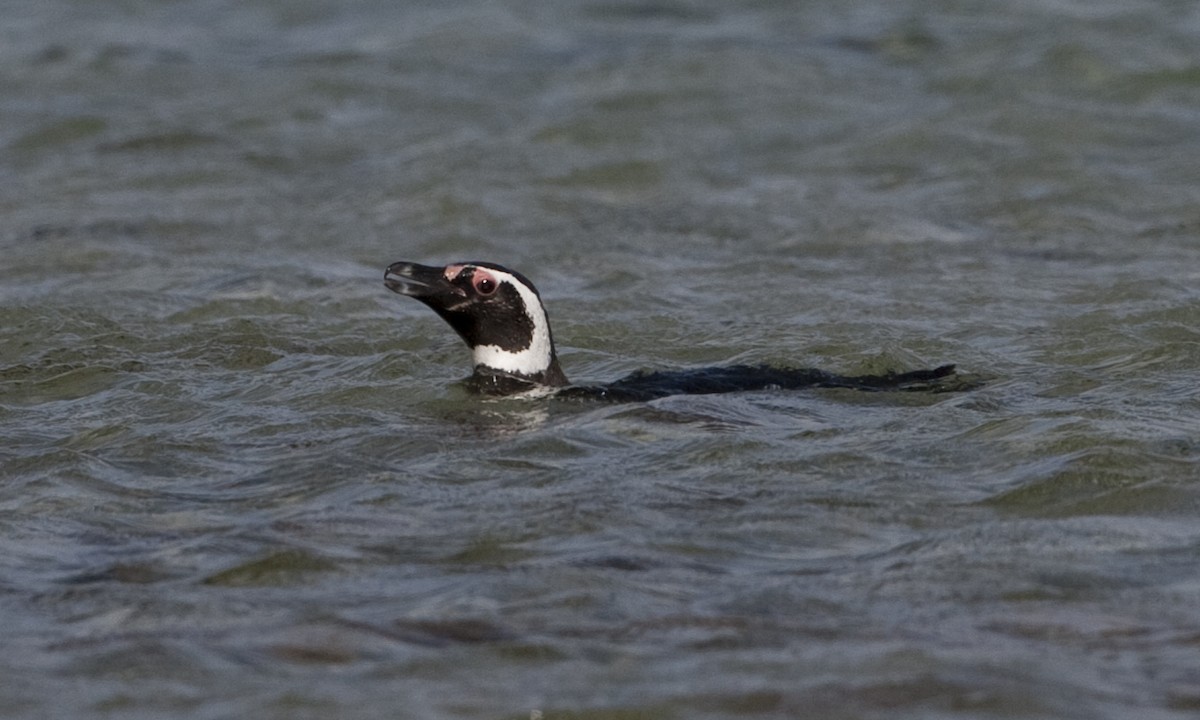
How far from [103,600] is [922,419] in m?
3.55

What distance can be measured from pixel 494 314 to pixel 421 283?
45 centimetres

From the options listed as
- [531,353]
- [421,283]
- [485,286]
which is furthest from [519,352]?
[421,283]

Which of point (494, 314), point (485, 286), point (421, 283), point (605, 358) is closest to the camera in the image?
point (421, 283)

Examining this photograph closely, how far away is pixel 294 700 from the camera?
499cm

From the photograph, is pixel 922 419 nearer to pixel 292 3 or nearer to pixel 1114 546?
pixel 1114 546

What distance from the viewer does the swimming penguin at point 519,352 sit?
28.3ft

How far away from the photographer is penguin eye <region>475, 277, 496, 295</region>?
28.6 ft

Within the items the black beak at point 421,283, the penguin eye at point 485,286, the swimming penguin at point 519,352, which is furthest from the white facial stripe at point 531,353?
the black beak at point 421,283

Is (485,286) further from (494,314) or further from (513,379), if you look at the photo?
(513,379)

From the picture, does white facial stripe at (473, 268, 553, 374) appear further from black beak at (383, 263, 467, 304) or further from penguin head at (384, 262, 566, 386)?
black beak at (383, 263, 467, 304)

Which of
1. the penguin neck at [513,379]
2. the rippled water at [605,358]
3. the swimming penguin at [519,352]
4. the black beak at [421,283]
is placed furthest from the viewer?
the penguin neck at [513,379]

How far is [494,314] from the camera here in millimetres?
8867

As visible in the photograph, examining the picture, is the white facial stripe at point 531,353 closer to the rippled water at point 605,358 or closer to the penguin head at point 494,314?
the penguin head at point 494,314

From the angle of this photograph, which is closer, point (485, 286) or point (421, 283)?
point (421, 283)
